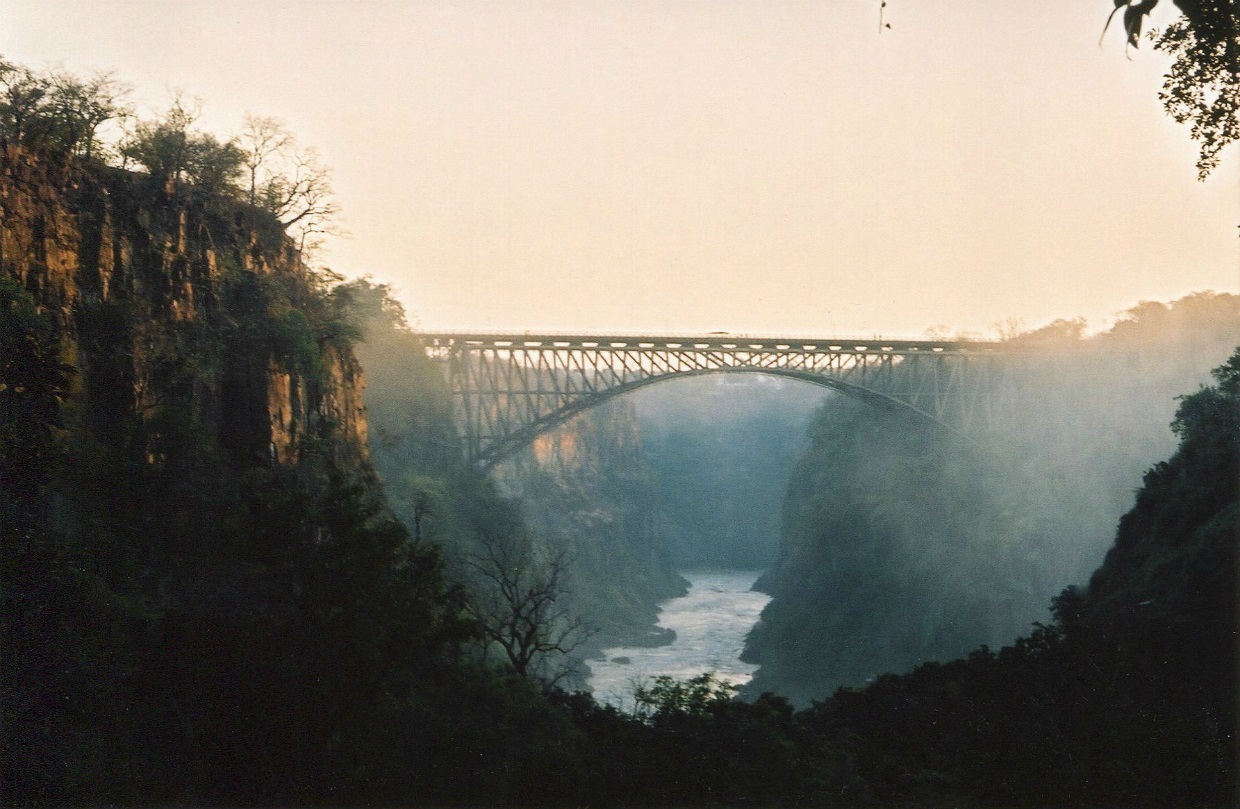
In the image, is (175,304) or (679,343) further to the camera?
(679,343)

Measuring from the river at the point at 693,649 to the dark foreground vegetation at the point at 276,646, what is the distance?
1038 inches

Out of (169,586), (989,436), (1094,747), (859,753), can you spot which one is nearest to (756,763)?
(859,753)

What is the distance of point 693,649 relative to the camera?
80312 millimetres

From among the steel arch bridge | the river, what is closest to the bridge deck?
the steel arch bridge

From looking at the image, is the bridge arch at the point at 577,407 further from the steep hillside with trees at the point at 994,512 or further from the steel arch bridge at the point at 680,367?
the steep hillside with trees at the point at 994,512

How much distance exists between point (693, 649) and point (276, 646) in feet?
207

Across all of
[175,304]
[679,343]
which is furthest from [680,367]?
[175,304]

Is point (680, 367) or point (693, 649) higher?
point (680, 367)

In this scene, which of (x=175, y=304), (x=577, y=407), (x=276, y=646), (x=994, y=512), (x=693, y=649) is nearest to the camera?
(x=276, y=646)

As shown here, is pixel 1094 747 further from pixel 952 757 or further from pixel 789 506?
pixel 789 506

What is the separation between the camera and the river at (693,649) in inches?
2689

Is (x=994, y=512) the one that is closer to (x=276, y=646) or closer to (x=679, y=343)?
(x=679, y=343)

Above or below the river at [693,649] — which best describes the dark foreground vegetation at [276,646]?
above

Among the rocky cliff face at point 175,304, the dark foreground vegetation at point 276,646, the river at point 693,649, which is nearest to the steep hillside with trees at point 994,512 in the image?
the river at point 693,649
